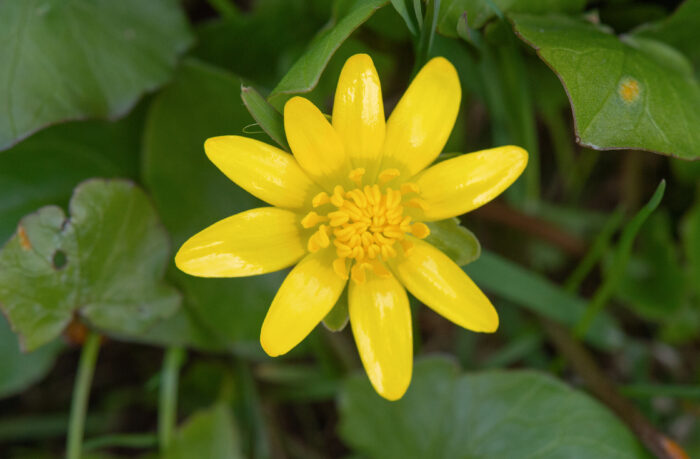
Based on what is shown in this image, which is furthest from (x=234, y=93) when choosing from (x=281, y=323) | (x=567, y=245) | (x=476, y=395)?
(x=567, y=245)

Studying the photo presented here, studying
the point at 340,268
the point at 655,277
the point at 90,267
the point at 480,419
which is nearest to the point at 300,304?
the point at 340,268

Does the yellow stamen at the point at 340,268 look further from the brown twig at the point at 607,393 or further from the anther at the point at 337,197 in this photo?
the brown twig at the point at 607,393

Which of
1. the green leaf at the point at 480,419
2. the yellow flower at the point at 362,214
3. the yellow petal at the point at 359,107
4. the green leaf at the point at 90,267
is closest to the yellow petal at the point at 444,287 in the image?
the yellow flower at the point at 362,214

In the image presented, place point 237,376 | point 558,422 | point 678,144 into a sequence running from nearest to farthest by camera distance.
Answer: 1. point 678,144
2. point 558,422
3. point 237,376

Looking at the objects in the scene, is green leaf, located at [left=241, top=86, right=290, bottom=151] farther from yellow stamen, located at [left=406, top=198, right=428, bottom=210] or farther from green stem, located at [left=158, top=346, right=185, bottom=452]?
green stem, located at [left=158, top=346, right=185, bottom=452]

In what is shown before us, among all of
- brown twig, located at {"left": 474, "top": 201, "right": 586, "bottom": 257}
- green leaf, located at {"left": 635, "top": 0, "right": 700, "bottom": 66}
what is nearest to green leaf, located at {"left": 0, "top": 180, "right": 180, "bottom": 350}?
brown twig, located at {"left": 474, "top": 201, "right": 586, "bottom": 257}

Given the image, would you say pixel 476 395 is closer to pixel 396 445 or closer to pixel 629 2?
pixel 396 445

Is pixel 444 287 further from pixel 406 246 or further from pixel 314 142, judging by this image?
pixel 314 142
